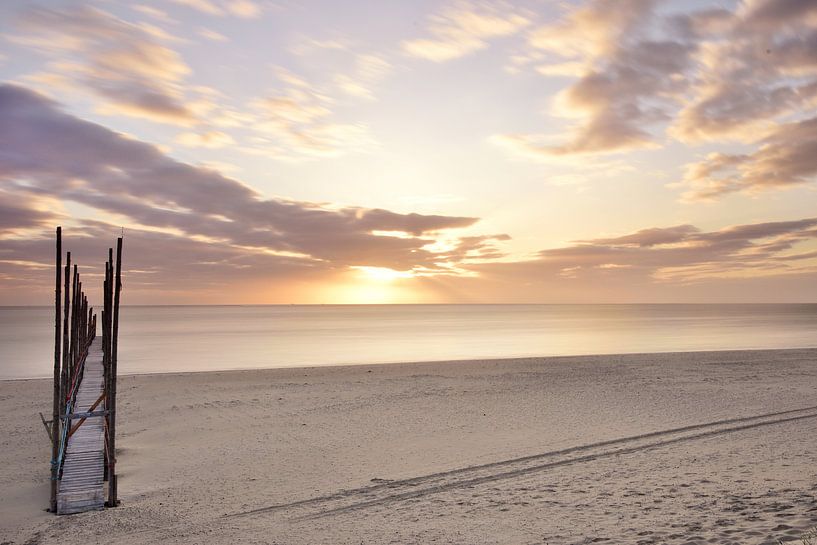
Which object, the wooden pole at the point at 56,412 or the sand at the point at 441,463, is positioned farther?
the wooden pole at the point at 56,412

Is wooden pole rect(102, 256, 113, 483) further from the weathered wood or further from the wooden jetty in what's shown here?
the weathered wood

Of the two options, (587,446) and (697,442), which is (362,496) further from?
(697,442)

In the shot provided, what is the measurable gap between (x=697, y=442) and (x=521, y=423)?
17.6 feet

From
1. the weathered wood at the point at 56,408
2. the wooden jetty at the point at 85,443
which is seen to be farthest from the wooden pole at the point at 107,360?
the weathered wood at the point at 56,408

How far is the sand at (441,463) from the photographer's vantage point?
10375 mm

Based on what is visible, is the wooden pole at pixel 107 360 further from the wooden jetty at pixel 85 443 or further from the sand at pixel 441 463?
the sand at pixel 441 463

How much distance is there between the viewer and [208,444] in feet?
57.2

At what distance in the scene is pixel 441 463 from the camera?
14875 mm

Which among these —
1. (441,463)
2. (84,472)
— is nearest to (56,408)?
(84,472)

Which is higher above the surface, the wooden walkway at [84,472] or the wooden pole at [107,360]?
the wooden pole at [107,360]

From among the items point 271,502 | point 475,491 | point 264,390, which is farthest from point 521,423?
point 264,390

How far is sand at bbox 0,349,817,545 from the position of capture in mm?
10375

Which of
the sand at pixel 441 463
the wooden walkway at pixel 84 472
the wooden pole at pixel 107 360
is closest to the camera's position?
the sand at pixel 441 463

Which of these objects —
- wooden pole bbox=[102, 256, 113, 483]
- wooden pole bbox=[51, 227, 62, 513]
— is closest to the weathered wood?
wooden pole bbox=[51, 227, 62, 513]
